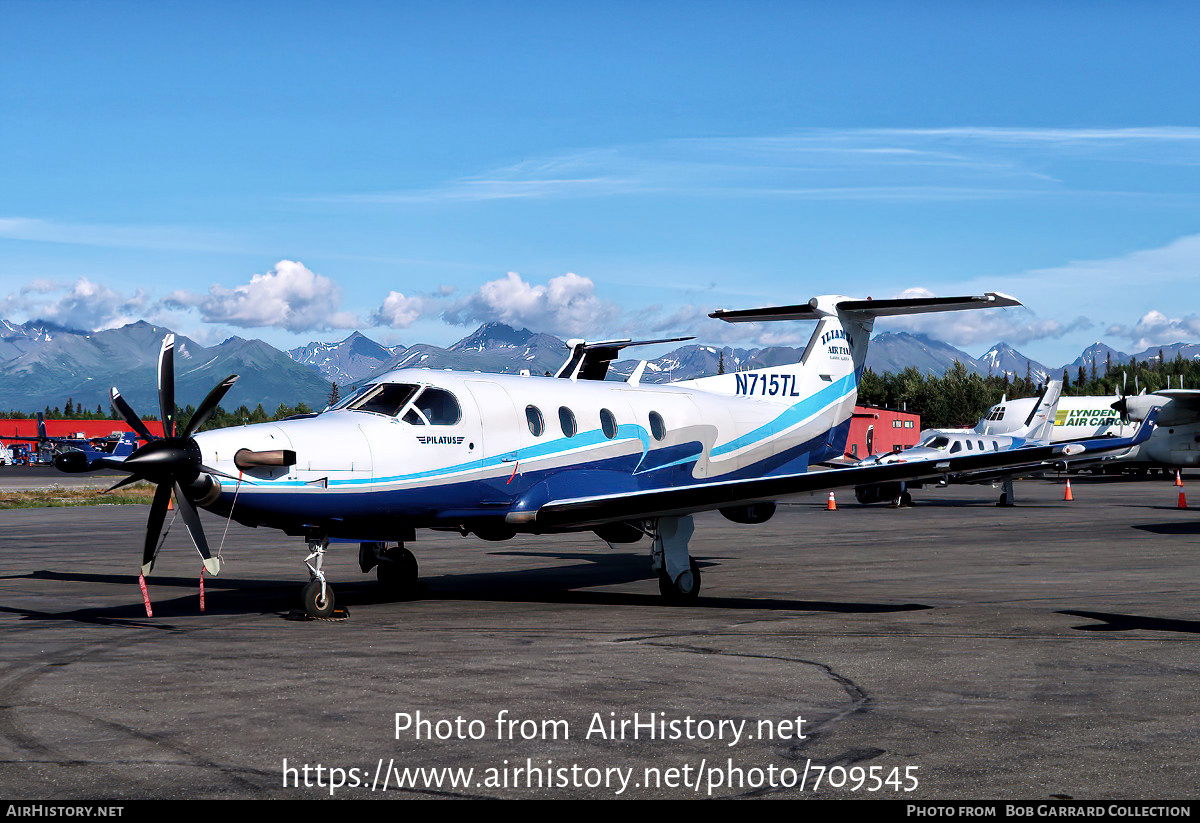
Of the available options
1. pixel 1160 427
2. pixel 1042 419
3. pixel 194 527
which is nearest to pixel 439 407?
pixel 194 527

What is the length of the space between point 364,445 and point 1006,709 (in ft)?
28.1

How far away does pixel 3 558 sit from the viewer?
23.3 meters

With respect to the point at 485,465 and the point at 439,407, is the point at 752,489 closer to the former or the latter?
the point at 485,465

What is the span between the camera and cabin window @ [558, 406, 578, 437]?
55.0 feet

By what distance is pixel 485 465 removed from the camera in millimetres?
15633

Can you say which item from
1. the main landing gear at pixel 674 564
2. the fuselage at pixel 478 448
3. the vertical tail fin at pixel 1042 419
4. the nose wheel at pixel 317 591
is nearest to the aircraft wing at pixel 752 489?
the main landing gear at pixel 674 564

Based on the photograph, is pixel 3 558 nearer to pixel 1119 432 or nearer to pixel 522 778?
pixel 522 778

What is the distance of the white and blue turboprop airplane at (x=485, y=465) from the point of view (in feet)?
43.5

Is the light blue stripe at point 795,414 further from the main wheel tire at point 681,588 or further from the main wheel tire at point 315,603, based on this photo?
the main wheel tire at point 315,603

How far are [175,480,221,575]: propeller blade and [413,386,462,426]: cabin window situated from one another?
3251 mm

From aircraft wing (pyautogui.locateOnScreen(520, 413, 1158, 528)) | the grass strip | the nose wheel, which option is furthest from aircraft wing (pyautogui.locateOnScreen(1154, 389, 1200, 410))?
the grass strip

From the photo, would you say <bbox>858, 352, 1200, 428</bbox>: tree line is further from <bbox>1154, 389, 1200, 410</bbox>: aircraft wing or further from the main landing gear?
the main landing gear

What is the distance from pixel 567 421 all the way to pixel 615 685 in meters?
7.59

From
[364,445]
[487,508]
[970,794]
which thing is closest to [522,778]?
[970,794]
